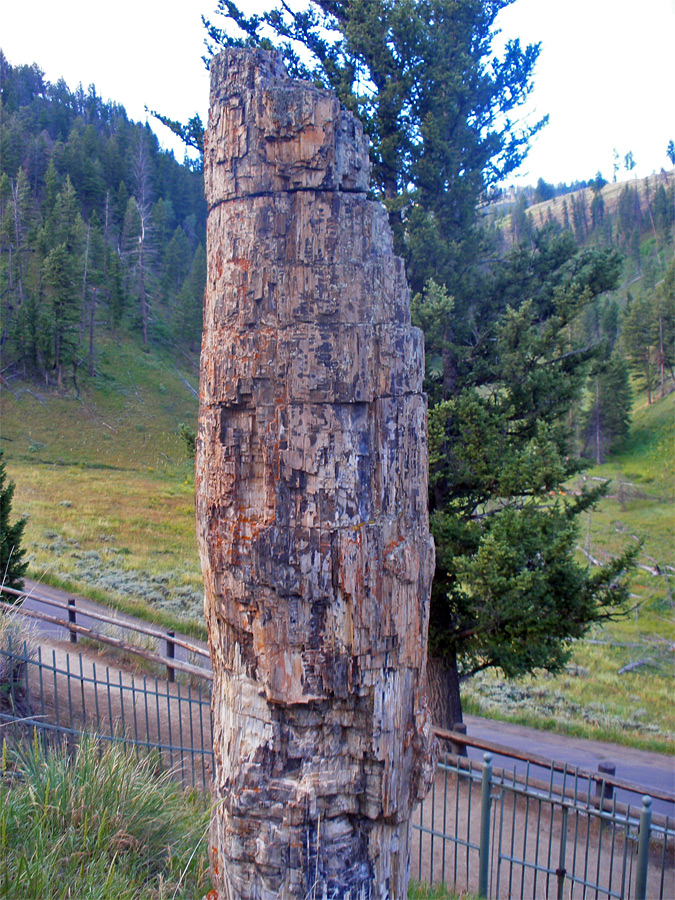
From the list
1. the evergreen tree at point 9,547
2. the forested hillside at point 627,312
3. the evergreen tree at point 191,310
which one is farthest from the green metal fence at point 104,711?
the evergreen tree at point 191,310

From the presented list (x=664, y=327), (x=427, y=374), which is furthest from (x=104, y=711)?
(x=664, y=327)

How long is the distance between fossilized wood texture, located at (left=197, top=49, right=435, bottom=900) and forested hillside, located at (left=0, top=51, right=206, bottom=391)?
40.7 m

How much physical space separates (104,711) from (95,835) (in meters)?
4.72

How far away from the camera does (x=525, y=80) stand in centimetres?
964

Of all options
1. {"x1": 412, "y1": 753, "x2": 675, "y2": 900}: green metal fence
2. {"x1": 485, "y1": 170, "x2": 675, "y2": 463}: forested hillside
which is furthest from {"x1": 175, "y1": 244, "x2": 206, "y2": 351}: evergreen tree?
{"x1": 412, "y1": 753, "x2": 675, "y2": 900}: green metal fence

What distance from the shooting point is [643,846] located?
19.4 feet

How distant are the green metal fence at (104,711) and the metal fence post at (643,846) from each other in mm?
3915

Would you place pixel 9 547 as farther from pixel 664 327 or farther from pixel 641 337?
pixel 664 327

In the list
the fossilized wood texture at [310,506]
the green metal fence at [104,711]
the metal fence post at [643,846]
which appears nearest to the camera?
the fossilized wood texture at [310,506]

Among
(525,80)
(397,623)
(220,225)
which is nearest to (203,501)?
(397,623)

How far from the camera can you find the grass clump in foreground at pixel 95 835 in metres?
3.37

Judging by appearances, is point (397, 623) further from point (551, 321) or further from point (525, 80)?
point (525, 80)

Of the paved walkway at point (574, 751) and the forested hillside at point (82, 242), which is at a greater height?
the forested hillside at point (82, 242)

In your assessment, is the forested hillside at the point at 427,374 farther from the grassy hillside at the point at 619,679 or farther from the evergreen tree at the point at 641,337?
the grassy hillside at the point at 619,679
